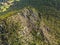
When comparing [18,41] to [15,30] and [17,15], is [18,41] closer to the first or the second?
[15,30]

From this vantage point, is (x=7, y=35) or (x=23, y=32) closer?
(x=7, y=35)

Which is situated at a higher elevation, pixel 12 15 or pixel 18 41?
pixel 12 15

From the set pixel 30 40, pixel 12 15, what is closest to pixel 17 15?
pixel 12 15

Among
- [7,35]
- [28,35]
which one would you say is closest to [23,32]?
[28,35]

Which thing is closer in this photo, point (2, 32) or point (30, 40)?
point (2, 32)

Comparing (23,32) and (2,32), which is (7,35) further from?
(23,32)

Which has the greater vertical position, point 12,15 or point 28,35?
point 12,15

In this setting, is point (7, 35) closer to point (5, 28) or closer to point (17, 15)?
point (5, 28)
